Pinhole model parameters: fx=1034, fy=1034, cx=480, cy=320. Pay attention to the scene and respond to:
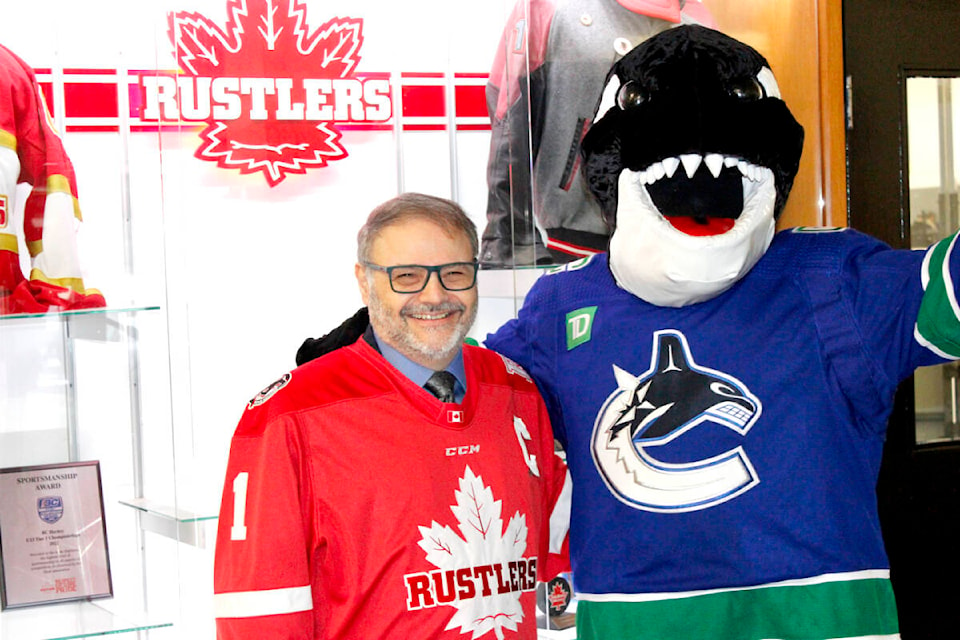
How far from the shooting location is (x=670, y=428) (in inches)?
63.5

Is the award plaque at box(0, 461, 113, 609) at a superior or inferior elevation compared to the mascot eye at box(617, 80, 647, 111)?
inferior

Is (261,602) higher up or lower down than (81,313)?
lower down

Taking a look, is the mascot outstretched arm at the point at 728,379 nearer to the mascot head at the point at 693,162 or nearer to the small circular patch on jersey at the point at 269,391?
the mascot head at the point at 693,162

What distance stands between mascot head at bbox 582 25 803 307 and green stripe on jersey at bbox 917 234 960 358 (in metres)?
0.25

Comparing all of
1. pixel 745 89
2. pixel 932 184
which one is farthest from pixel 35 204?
pixel 932 184

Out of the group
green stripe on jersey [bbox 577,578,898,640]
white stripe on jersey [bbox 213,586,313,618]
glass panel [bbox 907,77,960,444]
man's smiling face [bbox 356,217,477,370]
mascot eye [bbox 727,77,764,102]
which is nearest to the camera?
white stripe on jersey [bbox 213,586,313,618]

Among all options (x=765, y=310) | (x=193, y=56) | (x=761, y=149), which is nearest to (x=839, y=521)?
(x=765, y=310)

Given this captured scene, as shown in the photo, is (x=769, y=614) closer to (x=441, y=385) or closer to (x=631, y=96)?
(x=441, y=385)

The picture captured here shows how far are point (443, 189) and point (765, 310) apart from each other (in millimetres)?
561

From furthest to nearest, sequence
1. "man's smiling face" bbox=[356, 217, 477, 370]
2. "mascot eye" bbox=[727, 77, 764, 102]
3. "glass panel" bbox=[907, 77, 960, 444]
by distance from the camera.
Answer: "glass panel" bbox=[907, 77, 960, 444]
"mascot eye" bbox=[727, 77, 764, 102]
"man's smiling face" bbox=[356, 217, 477, 370]

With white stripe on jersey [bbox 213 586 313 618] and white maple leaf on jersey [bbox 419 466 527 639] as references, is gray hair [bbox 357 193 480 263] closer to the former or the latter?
white maple leaf on jersey [bbox 419 466 527 639]

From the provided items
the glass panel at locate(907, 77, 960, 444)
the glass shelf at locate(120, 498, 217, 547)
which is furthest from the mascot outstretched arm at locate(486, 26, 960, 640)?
the glass panel at locate(907, 77, 960, 444)

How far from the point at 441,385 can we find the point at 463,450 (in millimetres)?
101

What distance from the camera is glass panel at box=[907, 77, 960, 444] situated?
2.56 m
